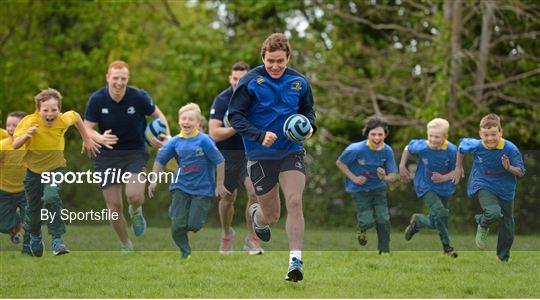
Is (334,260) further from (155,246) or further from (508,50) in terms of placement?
(508,50)

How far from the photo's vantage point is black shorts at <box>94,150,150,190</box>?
40.1ft

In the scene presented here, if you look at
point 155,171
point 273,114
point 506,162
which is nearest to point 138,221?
point 155,171

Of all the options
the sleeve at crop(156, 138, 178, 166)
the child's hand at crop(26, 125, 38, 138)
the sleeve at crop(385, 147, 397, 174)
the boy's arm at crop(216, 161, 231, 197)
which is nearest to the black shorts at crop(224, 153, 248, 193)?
the boy's arm at crop(216, 161, 231, 197)

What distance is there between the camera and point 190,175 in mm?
12008

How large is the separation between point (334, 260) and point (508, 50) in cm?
1135

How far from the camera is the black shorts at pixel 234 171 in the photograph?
40.8 feet

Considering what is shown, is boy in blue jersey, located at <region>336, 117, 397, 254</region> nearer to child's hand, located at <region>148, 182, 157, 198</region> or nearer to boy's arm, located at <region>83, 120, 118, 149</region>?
child's hand, located at <region>148, 182, 157, 198</region>

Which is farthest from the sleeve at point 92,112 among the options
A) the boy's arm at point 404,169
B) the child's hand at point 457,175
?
the child's hand at point 457,175

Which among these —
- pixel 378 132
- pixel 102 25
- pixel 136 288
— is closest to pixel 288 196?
pixel 136 288

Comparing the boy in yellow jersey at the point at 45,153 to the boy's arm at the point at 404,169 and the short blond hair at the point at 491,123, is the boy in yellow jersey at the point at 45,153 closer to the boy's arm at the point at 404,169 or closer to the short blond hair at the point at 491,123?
the boy's arm at the point at 404,169

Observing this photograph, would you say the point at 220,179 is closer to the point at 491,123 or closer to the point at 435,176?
the point at 435,176

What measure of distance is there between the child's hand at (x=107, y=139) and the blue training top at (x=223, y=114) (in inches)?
49.0

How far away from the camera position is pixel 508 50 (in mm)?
21656

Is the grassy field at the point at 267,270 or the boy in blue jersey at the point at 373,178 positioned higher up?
the boy in blue jersey at the point at 373,178
